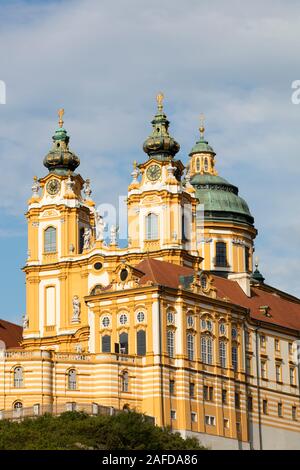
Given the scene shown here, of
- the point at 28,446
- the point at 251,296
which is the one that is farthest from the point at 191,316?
the point at 28,446

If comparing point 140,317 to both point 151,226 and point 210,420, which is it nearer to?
point 210,420

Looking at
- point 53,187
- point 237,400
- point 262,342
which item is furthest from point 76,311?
point 237,400

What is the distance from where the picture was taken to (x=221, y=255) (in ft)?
519

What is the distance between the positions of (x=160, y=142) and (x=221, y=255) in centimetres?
1721

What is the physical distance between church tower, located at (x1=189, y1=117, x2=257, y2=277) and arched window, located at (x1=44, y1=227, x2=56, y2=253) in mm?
14330

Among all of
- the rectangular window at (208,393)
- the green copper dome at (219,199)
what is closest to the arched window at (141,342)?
the rectangular window at (208,393)

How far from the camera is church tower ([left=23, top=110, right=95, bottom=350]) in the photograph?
14512 centimetres

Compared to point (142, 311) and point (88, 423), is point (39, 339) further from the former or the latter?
point (88, 423)

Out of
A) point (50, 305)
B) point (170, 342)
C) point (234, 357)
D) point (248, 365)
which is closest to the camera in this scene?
point (170, 342)

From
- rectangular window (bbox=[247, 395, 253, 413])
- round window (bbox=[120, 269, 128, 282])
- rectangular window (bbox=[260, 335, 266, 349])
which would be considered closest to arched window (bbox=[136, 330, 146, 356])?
round window (bbox=[120, 269, 128, 282])

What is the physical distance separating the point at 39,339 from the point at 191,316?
25349 mm

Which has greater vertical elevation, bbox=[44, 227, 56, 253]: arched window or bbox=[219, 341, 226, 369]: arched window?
bbox=[44, 227, 56, 253]: arched window

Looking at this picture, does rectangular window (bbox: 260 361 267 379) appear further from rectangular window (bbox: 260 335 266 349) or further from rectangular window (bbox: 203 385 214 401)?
rectangular window (bbox: 203 385 214 401)

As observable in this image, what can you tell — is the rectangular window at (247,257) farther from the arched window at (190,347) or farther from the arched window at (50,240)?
the arched window at (190,347)
